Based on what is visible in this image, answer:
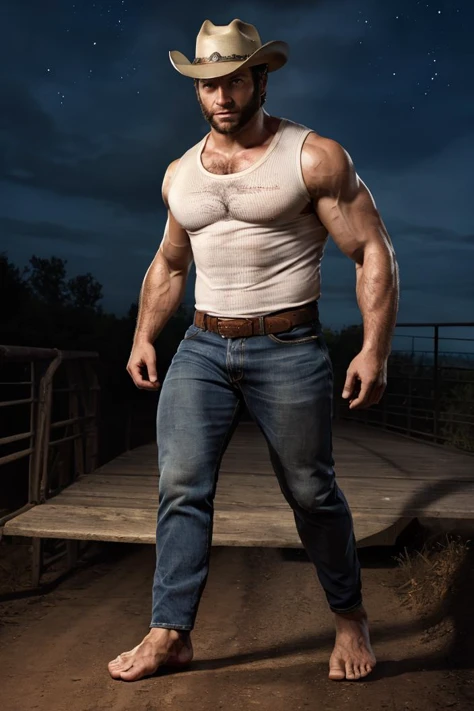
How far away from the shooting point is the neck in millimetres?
2982

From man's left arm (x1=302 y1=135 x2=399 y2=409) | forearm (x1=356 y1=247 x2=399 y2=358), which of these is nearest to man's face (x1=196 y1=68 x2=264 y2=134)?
man's left arm (x1=302 y1=135 x2=399 y2=409)

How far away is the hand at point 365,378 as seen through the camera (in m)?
2.88

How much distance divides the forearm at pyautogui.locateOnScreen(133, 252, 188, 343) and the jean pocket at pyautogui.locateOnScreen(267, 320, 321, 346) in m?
0.65

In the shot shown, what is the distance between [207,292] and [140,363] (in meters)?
0.43

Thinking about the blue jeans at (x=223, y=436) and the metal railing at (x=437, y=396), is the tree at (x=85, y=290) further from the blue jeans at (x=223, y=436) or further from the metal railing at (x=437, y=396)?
the blue jeans at (x=223, y=436)

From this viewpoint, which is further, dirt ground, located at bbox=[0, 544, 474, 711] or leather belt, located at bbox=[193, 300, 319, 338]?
dirt ground, located at bbox=[0, 544, 474, 711]

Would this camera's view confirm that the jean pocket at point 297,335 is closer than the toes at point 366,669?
Yes

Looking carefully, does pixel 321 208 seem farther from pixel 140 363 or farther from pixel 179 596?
pixel 179 596

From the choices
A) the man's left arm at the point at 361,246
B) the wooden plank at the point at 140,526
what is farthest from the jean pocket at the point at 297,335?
the wooden plank at the point at 140,526

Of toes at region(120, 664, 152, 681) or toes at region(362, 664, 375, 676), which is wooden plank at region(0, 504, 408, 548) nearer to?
toes at region(362, 664, 375, 676)

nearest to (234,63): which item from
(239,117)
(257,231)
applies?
(239,117)

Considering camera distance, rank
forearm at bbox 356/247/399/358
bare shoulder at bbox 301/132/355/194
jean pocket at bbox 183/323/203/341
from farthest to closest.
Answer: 1. jean pocket at bbox 183/323/203/341
2. forearm at bbox 356/247/399/358
3. bare shoulder at bbox 301/132/355/194

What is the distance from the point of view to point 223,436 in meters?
2.98

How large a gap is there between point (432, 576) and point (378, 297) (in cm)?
258
